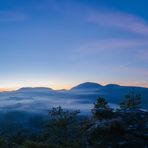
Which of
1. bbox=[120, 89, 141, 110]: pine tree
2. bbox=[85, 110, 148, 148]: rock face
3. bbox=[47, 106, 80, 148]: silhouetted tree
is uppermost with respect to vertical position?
bbox=[120, 89, 141, 110]: pine tree

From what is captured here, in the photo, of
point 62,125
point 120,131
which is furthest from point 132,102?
point 120,131

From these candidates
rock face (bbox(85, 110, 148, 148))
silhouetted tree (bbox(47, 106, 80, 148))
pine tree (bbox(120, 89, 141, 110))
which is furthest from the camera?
pine tree (bbox(120, 89, 141, 110))

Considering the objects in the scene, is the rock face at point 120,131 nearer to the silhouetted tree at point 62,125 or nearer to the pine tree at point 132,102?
the silhouetted tree at point 62,125

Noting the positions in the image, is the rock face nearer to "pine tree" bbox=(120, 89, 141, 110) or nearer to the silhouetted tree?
the silhouetted tree

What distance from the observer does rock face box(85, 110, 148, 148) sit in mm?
28286

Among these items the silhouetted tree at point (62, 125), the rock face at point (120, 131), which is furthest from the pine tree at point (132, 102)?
the rock face at point (120, 131)

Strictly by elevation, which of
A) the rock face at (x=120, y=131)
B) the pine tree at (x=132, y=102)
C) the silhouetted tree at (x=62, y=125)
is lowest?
the silhouetted tree at (x=62, y=125)

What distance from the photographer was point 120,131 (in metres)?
29.2

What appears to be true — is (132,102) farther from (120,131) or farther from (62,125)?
(120,131)

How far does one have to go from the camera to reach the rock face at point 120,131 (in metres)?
28.3

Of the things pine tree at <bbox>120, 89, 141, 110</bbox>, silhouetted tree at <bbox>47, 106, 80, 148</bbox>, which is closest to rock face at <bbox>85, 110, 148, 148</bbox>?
silhouetted tree at <bbox>47, 106, 80, 148</bbox>

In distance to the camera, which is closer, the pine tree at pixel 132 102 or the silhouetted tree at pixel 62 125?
the silhouetted tree at pixel 62 125

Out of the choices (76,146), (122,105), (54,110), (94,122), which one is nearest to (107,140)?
(94,122)

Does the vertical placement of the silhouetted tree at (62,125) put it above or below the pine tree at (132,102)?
below
